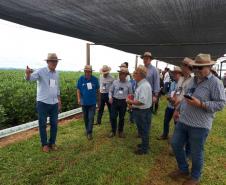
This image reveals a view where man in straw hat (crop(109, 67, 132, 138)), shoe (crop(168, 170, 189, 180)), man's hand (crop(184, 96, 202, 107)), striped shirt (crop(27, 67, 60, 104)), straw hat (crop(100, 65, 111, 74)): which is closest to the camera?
man's hand (crop(184, 96, 202, 107))

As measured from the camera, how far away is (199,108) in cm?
368

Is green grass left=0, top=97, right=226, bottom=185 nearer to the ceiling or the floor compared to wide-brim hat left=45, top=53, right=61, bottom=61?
nearer to the floor

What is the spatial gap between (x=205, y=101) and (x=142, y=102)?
4.68ft

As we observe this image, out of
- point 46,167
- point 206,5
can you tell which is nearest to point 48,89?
point 46,167

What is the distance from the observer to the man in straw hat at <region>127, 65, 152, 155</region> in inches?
192

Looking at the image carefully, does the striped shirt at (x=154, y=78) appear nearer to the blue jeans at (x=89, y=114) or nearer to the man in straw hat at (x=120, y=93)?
the man in straw hat at (x=120, y=93)

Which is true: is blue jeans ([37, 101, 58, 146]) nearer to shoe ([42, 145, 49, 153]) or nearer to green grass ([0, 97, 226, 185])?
shoe ([42, 145, 49, 153])

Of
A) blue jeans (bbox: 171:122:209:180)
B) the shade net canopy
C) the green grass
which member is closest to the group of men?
blue jeans (bbox: 171:122:209:180)

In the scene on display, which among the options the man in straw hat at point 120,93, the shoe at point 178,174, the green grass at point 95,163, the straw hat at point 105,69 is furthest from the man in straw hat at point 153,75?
the shoe at point 178,174

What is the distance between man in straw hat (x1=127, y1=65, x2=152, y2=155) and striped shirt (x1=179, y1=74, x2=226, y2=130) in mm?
1103

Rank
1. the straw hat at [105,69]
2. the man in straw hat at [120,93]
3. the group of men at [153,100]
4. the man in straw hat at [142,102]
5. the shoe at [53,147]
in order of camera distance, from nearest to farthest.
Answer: the group of men at [153,100] < the man in straw hat at [142,102] < the shoe at [53,147] < the man in straw hat at [120,93] < the straw hat at [105,69]

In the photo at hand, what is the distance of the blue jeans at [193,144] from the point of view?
12.2 feet

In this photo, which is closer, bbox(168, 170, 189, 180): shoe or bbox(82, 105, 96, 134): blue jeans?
bbox(168, 170, 189, 180): shoe

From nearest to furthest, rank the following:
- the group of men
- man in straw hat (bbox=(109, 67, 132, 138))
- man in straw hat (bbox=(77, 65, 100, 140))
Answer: the group of men
man in straw hat (bbox=(77, 65, 100, 140))
man in straw hat (bbox=(109, 67, 132, 138))
